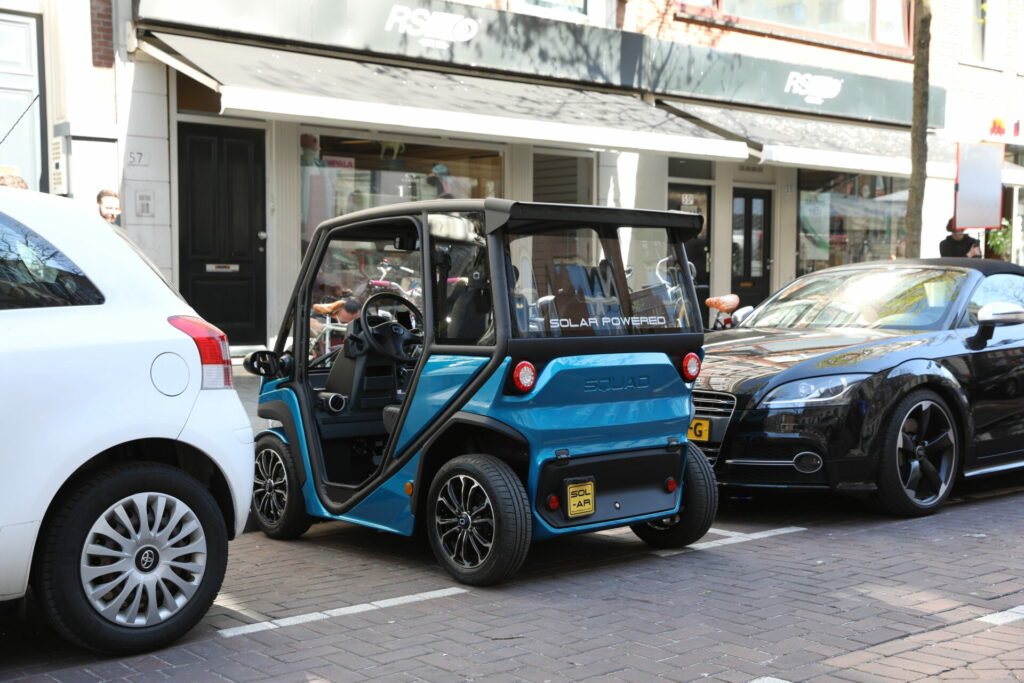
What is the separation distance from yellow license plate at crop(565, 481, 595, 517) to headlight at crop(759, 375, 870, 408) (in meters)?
1.63

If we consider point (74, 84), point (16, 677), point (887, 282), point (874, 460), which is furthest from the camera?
point (74, 84)

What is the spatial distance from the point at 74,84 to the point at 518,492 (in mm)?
8240

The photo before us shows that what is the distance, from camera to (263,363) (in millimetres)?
6094

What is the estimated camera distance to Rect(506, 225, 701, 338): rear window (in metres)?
5.20

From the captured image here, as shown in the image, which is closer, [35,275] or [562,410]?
[35,275]

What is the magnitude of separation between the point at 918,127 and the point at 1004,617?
8.10 meters

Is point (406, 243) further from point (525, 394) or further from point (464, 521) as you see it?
point (464, 521)

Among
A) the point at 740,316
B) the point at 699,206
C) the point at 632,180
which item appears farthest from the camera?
the point at 699,206

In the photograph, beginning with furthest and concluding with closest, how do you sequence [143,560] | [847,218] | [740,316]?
[847,218] < [740,316] < [143,560]

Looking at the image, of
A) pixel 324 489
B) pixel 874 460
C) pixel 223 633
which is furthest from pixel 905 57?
pixel 223 633

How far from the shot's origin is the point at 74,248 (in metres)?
4.30

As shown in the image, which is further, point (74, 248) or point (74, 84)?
point (74, 84)

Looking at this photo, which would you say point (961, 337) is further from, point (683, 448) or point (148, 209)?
point (148, 209)

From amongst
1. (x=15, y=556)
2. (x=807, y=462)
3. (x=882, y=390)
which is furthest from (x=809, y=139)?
(x=15, y=556)
